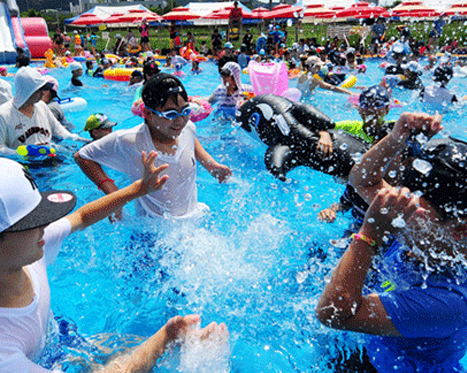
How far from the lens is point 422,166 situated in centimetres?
149

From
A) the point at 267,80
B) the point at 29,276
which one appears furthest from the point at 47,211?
the point at 267,80

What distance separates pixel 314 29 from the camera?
91.1 ft

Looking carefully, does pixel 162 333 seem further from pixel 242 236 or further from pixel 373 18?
pixel 373 18

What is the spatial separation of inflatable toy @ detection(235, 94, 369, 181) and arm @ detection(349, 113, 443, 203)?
174cm

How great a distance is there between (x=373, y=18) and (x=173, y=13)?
13631mm

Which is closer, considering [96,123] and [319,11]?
[96,123]

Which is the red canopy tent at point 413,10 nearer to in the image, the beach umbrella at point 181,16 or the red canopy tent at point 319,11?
the red canopy tent at point 319,11

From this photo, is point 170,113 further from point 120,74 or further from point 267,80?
point 120,74

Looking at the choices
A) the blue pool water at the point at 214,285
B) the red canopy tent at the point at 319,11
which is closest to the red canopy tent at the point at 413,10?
the red canopy tent at the point at 319,11

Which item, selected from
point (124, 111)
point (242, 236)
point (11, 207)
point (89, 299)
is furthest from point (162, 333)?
point (124, 111)

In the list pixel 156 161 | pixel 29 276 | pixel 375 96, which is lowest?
pixel 156 161

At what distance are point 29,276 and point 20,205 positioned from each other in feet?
1.60

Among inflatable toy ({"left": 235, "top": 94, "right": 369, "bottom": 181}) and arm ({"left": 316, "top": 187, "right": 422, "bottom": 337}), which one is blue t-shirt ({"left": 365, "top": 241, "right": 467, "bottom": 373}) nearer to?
arm ({"left": 316, "top": 187, "right": 422, "bottom": 337})

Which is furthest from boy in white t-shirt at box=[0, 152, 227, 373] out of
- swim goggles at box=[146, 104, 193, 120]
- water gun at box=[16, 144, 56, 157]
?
water gun at box=[16, 144, 56, 157]
